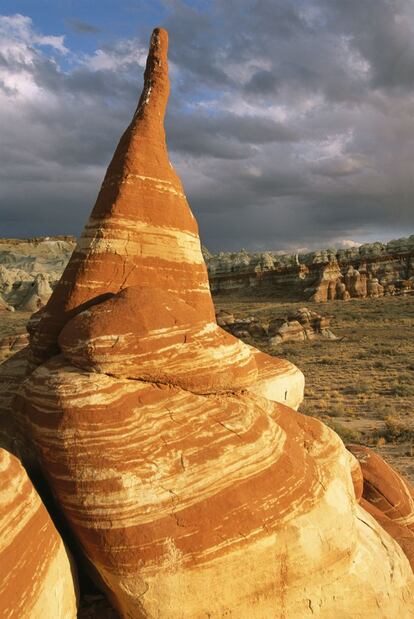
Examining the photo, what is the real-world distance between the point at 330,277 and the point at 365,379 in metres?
49.5

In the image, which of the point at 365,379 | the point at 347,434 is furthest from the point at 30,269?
the point at 347,434

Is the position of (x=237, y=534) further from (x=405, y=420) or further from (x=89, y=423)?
(x=405, y=420)

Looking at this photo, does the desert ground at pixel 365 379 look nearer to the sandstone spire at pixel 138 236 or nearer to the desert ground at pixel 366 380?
the desert ground at pixel 366 380

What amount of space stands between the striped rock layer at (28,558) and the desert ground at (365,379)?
986cm

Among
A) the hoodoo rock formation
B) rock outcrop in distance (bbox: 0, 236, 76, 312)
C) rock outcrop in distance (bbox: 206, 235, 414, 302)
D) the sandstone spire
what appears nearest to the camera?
the hoodoo rock formation

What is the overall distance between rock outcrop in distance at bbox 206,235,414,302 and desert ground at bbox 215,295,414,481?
2242 centimetres

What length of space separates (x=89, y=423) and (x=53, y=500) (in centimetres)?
113

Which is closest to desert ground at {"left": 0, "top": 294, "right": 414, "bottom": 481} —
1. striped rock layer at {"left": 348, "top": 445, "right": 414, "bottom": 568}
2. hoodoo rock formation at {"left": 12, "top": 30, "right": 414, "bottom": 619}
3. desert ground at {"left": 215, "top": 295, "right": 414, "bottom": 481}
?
desert ground at {"left": 215, "top": 295, "right": 414, "bottom": 481}

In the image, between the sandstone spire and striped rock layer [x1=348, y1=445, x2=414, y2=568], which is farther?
striped rock layer [x1=348, y1=445, x2=414, y2=568]

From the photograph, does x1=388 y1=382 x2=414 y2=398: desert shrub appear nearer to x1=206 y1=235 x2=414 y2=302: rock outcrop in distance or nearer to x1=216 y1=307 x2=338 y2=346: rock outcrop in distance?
x1=216 y1=307 x2=338 y2=346: rock outcrop in distance

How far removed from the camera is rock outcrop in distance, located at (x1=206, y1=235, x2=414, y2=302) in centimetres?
6844

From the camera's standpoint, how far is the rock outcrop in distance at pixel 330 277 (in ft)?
225

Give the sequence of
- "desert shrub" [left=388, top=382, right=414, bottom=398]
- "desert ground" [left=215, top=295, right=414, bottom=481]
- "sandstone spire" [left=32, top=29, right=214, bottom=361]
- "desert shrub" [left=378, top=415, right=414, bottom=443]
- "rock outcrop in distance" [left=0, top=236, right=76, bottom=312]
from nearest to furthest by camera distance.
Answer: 1. "sandstone spire" [left=32, top=29, right=214, bottom=361]
2. "desert shrub" [left=378, top=415, right=414, bottom=443]
3. "desert ground" [left=215, top=295, right=414, bottom=481]
4. "desert shrub" [left=388, top=382, right=414, bottom=398]
5. "rock outcrop in distance" [left=0, top=236, right=76, bottom=312]

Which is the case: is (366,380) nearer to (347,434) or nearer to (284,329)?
(347,434)
